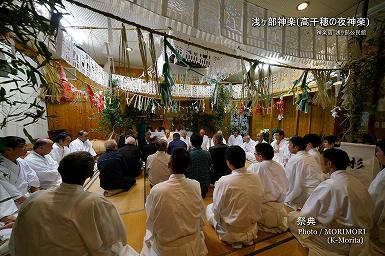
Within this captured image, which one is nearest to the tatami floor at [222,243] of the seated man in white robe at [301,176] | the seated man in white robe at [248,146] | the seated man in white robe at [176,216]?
the seated man in white robe at [176,216]

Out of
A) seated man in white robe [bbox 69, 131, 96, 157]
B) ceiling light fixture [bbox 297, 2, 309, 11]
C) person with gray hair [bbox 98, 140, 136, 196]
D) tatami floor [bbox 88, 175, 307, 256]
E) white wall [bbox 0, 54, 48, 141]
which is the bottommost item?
tatami floor [bbox 88, 175, 307, 256]

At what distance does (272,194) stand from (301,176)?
0.82 metres

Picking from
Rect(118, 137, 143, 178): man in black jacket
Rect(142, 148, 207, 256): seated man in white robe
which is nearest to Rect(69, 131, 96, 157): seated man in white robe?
Rect(118, 137, 143, 178): man in black jacket

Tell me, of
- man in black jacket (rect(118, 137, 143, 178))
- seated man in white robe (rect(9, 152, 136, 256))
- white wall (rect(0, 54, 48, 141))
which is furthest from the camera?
man in black jacket (rect(118, 137, 143, 178))

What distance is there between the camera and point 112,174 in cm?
416

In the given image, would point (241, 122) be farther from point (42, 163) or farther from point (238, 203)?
point (42, 163)

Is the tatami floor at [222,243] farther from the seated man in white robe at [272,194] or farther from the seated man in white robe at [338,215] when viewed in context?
the seated man in white robe at [338,215]

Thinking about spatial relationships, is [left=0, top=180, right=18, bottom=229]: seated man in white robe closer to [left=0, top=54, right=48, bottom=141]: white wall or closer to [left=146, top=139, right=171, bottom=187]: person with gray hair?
[left=0, top=54, right=48, bottom=141]: white wall

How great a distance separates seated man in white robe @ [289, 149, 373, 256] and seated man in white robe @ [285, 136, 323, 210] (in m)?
1.05

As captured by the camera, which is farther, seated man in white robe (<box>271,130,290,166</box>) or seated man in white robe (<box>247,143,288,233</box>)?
seated man in white robe (<box>271,130,290,166</box>)

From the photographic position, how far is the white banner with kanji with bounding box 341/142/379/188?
2.92m

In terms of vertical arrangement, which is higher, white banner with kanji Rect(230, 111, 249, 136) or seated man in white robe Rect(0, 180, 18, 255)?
white banner with kanji Rect(230, 111, 249, 136)

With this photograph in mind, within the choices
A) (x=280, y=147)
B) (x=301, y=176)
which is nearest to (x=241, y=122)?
(x=280, y=147)

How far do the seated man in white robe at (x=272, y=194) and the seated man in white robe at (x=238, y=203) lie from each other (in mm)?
382
